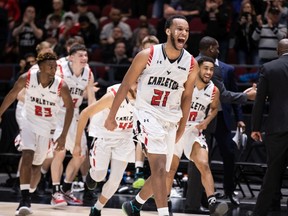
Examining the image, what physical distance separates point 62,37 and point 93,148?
5.99m

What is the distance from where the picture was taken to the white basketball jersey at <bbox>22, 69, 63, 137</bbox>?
930 centimetres

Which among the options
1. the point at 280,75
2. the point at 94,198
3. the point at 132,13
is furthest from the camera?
the point at 132,13

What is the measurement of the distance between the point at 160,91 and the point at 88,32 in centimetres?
737

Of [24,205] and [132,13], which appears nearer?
[24,205]

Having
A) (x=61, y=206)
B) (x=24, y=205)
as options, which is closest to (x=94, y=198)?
(x=61, y=206)

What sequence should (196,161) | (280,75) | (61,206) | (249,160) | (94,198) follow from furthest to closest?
(249,160)
(94,198)
(61,206)
(196,161)
(280,75)

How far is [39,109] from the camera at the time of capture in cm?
943

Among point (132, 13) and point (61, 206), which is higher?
point (132, 13)

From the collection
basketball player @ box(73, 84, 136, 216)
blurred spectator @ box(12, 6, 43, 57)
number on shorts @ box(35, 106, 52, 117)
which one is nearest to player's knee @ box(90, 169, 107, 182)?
basketball player @ box(73, 84, 136, 216)

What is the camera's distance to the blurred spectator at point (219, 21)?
12.8 meters

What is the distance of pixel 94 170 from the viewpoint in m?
8.45

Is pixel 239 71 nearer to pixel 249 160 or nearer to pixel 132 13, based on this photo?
pixel 249 160

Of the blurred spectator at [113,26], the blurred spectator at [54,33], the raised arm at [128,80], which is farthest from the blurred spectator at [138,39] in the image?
the raised arm at [128,80]

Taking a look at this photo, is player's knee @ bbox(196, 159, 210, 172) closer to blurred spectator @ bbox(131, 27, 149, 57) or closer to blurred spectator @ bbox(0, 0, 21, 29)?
blurred spectator @ bbox(131, 27, 149, 57)
